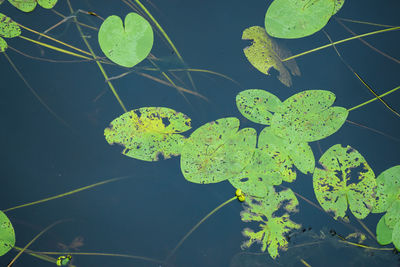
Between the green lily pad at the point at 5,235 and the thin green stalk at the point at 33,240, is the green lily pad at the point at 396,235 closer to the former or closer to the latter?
the thin green stalk at the point at 33,240

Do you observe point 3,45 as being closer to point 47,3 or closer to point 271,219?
point 47,3

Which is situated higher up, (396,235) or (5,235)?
(5,235)

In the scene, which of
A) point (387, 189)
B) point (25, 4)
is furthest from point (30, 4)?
point (387, 189)


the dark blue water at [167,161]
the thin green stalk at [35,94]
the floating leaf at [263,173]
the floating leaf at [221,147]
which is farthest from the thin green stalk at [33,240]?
the floating leaf at [263,173]

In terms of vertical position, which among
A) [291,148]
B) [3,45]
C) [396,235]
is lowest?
[396,235]
